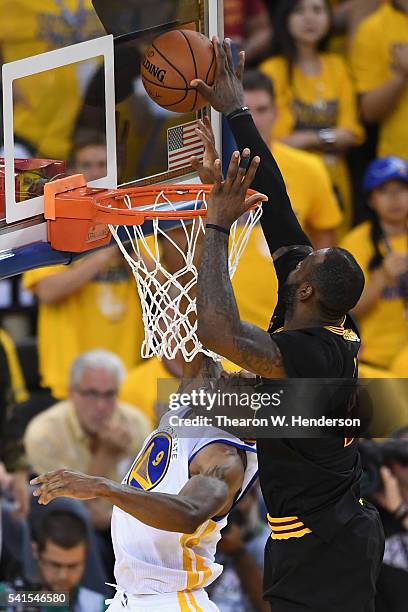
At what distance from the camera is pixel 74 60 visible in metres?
4.42

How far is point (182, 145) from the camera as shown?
444 cm

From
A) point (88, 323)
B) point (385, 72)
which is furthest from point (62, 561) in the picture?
point (385, 72)

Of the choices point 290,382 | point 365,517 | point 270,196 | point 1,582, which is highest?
point 270,196

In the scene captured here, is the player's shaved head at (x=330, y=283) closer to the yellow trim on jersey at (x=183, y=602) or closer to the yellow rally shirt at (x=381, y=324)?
the yellow trim on jersey at (x=183, y=602)

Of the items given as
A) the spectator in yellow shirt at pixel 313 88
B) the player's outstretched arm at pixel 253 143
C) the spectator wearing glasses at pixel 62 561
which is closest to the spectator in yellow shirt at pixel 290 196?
the spectator in yellow shirt at pixel 313 88

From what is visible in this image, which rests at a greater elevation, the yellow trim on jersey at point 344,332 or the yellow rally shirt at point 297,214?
the yellow rally shirt at point 297,214

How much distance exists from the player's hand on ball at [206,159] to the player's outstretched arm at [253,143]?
0.36 ft

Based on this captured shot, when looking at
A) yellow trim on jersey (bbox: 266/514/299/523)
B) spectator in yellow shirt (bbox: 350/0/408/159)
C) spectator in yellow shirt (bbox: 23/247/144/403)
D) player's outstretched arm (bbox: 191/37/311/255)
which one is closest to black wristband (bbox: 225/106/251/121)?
player's outstretched arm (bbox: 191/37/311/255)

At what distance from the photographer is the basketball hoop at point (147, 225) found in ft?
13.7

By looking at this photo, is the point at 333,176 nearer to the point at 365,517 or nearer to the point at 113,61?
the point at 113,61

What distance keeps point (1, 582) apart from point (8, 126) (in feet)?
7.70

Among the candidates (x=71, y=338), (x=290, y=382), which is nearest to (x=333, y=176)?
(x=71, y=338)

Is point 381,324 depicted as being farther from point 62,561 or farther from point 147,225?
point 147,225

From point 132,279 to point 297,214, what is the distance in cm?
91
